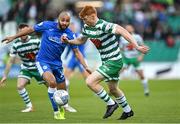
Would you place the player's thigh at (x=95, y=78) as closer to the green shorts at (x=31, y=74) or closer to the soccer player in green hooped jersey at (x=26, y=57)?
the soccer player in green hooped jersey at (x=26, y=57)

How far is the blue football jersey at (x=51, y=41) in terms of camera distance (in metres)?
17.6

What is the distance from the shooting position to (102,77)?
1677 centimetres

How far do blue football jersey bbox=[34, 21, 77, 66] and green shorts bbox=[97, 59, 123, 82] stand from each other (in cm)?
131

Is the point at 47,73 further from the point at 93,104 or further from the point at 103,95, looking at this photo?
the point at 93,104

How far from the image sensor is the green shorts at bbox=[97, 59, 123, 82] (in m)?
16.8

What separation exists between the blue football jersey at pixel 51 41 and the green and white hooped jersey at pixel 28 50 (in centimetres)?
208

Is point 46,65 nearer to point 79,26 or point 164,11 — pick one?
point 79,26

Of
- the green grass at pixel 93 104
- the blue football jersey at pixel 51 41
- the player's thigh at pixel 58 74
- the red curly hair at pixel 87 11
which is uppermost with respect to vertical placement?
the red curly hair at pixel 87 11

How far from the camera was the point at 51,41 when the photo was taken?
1773cm

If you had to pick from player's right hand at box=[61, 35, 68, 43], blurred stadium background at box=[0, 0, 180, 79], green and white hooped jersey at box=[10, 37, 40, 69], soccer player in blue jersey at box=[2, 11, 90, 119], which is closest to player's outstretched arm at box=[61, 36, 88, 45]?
player's right hand at box=[61, 35, 68, 43]

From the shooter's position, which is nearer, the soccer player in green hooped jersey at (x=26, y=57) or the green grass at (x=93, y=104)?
the green grass at (x=93, y=104)

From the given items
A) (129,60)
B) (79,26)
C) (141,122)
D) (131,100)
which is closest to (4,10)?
(79,26)

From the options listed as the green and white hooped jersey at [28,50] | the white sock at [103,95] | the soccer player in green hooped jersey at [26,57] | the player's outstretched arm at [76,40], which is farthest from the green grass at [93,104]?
the player's outstretched arm at [76,40]

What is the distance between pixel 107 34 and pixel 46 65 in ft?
6.11
